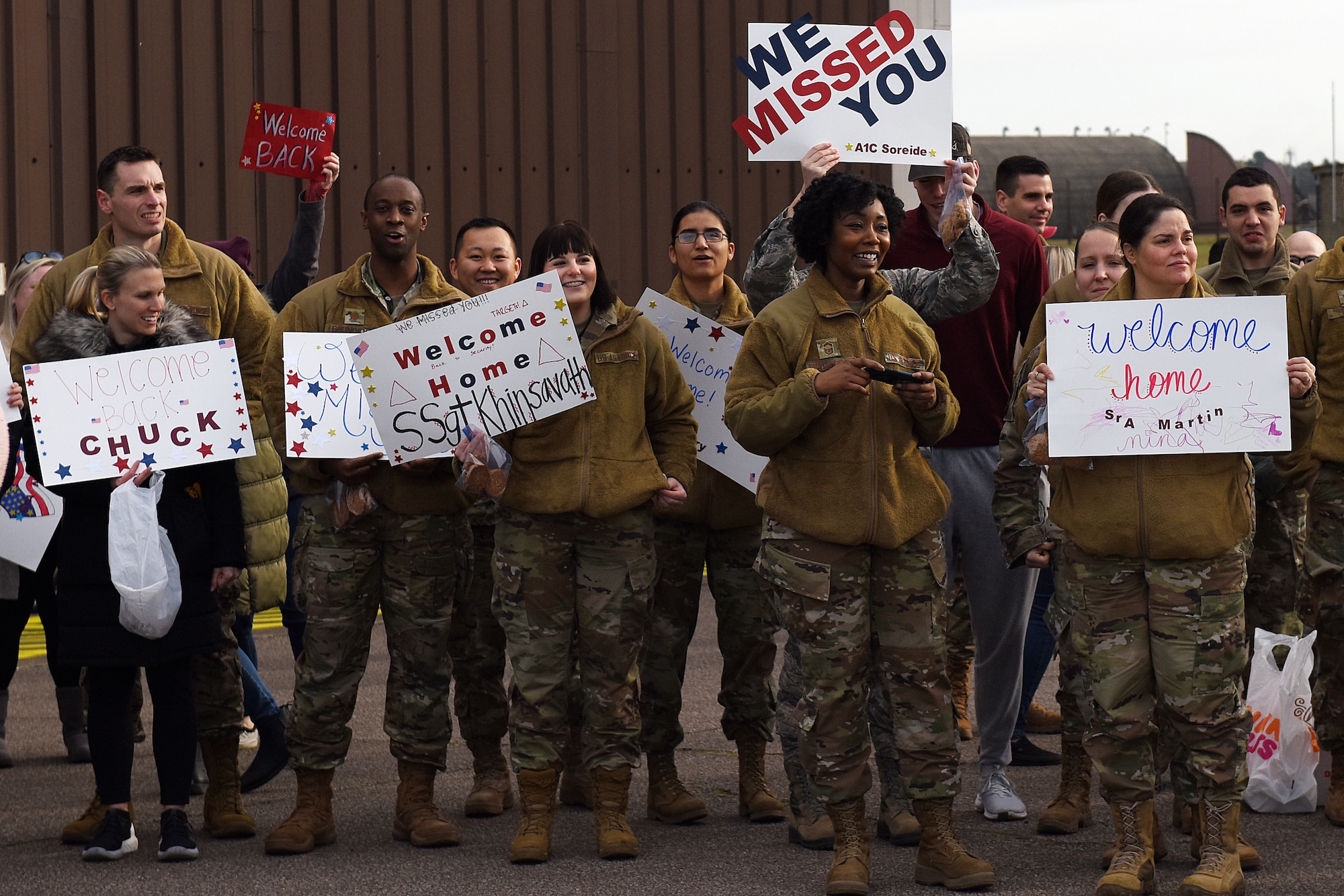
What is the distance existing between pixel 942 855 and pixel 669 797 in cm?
129

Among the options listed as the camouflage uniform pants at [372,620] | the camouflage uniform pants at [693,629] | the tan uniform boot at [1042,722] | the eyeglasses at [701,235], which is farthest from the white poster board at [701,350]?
the tan uniform boot at [1042,722]

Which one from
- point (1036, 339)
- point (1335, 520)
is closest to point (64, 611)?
point (1036, 339)

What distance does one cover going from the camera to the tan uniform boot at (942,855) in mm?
4969

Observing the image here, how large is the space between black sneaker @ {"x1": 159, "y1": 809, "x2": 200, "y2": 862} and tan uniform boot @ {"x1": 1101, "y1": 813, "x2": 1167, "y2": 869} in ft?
9.92

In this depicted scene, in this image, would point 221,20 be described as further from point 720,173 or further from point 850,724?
point 850,724

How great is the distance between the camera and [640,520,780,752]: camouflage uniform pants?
19.8 feet

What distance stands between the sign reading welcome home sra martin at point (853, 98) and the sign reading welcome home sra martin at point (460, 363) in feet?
3.38

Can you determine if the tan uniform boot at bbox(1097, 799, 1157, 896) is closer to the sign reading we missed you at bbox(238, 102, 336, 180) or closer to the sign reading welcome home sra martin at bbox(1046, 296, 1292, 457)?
the sign reading welcome home sra martin at bbox(1046, 296, 1292, 457)

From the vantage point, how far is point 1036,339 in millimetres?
5715

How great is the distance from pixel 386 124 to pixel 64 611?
7.46m

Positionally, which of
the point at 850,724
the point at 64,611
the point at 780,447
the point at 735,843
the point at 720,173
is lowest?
the point at 735,843

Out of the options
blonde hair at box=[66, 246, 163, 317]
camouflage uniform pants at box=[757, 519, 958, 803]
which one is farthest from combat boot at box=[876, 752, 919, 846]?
blonde hair at box=[66, 246, 163, 317]

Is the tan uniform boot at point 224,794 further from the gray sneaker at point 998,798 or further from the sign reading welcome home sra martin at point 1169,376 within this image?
the sign reading welcome home sra martin at point 1169,376

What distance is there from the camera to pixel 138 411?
5535 millimetres
